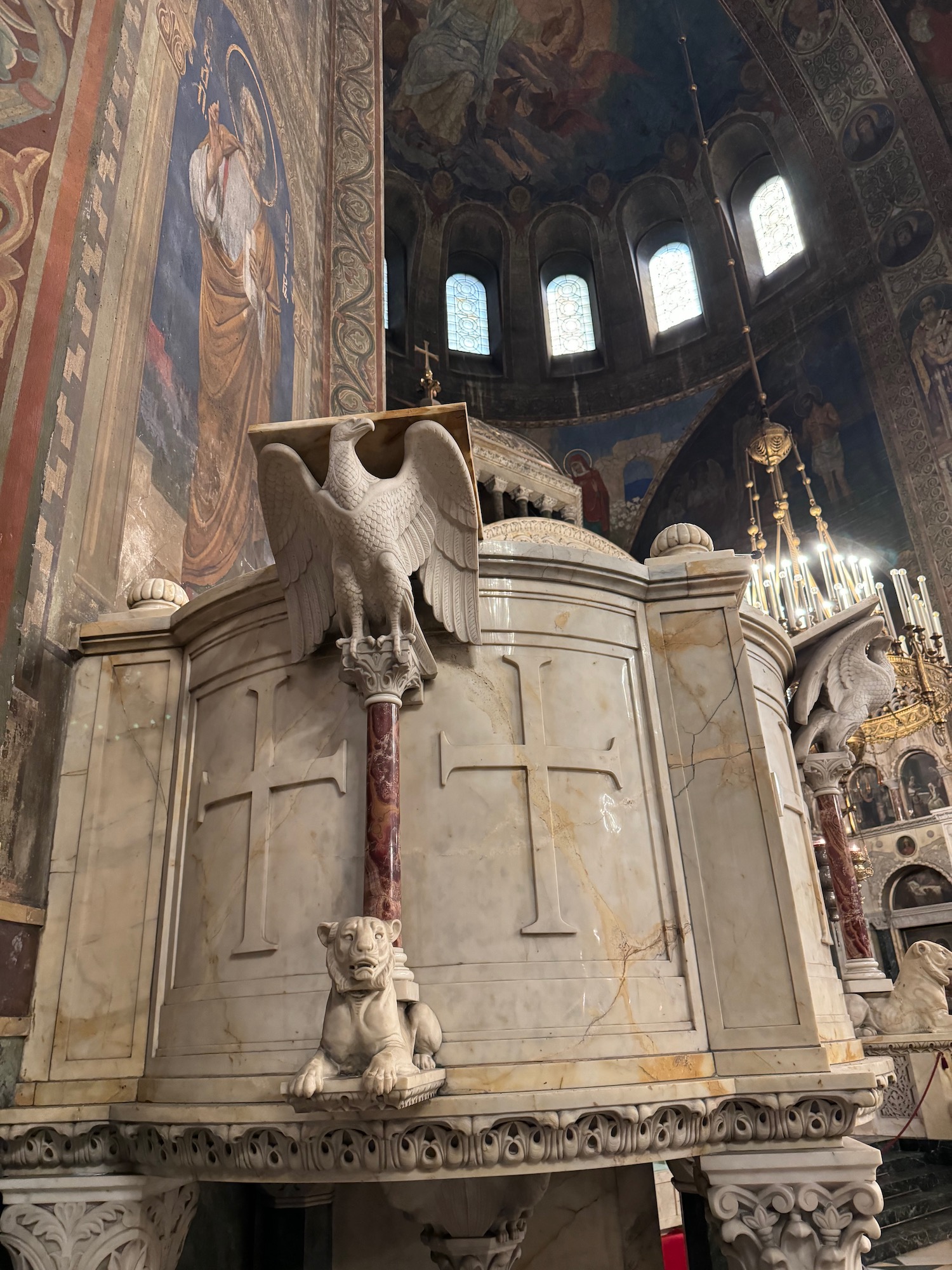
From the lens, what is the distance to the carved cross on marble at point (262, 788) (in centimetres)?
364

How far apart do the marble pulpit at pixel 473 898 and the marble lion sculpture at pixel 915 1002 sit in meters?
1.15

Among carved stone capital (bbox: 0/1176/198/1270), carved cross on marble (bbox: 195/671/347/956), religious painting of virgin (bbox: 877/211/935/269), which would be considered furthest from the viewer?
religious painting of virgin (bbox: 877/211/935/269)

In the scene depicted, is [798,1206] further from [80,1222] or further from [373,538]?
[373,538]

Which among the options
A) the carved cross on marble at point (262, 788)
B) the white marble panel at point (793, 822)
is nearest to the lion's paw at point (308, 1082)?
the carved cross on marble at point (262, 788)

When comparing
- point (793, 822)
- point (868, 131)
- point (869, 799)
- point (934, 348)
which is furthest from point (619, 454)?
point (793, 822)

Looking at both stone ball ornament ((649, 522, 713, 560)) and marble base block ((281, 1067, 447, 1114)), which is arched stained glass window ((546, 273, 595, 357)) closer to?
stone ball ornament ((649, 522, 713, 560))

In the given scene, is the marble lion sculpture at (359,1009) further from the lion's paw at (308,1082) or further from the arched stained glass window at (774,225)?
the arched stained glass window at (774,225)

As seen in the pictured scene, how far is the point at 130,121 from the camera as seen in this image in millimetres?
5465

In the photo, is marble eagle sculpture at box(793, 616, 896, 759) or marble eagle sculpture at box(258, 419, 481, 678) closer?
marble eagle sculpture at box(258, 419, 481, 678)

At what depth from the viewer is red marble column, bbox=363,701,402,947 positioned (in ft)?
11.0

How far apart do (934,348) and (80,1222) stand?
16104 mm

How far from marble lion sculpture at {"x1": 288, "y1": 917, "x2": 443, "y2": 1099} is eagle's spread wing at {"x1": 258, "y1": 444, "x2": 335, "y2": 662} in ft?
4.11

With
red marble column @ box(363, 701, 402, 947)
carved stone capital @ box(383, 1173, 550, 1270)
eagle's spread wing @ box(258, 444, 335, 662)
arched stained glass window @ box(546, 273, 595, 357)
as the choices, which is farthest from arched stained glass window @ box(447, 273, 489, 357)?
carved stone capital @ box(383, 1173, 550, 1270)

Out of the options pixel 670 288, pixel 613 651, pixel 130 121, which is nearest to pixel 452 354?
pixel 670 288
